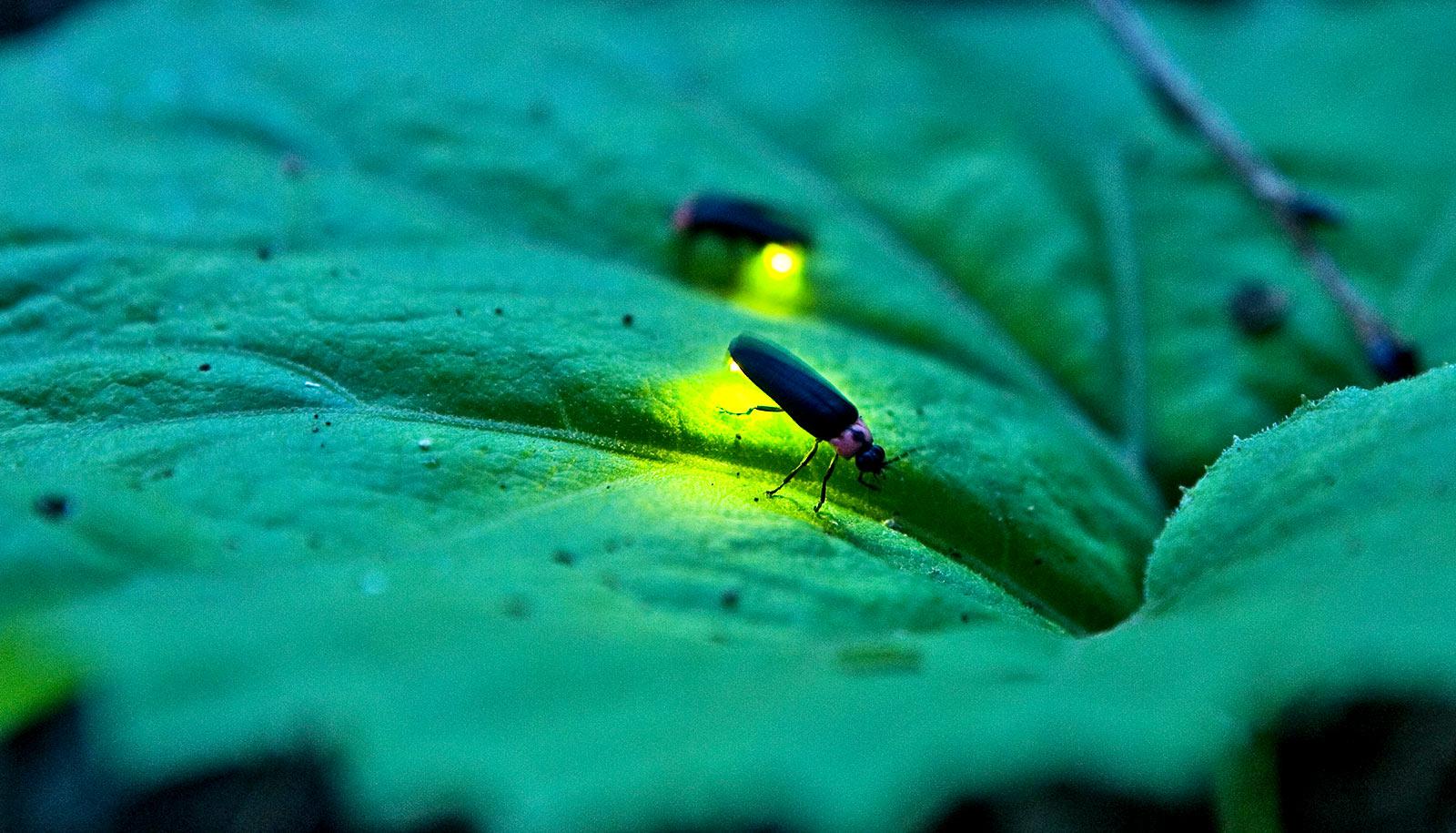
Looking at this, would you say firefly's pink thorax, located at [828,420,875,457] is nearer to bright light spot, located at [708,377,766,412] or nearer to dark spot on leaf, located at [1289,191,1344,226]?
bright light spot, located at [708,377,766,412]

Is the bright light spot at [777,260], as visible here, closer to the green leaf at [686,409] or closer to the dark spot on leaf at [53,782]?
the green leaf at [686,409]

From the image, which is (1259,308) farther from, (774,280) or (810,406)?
(810,406)

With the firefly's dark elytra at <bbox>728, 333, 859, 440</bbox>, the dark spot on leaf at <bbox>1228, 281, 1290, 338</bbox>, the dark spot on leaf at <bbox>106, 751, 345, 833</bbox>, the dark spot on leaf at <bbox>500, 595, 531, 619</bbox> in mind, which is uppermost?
the dark spot on leaf at <bbox>1228, 281, 1290, 338</bbox>

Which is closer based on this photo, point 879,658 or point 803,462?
point 879,658

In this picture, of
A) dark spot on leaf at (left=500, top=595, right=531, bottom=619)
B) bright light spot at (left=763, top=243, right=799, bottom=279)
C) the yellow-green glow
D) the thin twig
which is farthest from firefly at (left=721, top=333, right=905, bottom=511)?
the thin twig

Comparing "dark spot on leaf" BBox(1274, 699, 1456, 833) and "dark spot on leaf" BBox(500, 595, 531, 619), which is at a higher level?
"dark spot on leaf" BBox(1274, 699, 1456, 833)

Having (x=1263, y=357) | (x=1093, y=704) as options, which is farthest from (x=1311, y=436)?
(x=1263, y=357)

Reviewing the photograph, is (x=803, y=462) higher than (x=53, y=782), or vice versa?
(x=803, y=462)

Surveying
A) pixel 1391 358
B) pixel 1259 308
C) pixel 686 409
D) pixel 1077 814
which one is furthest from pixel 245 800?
pixel 1391 358
